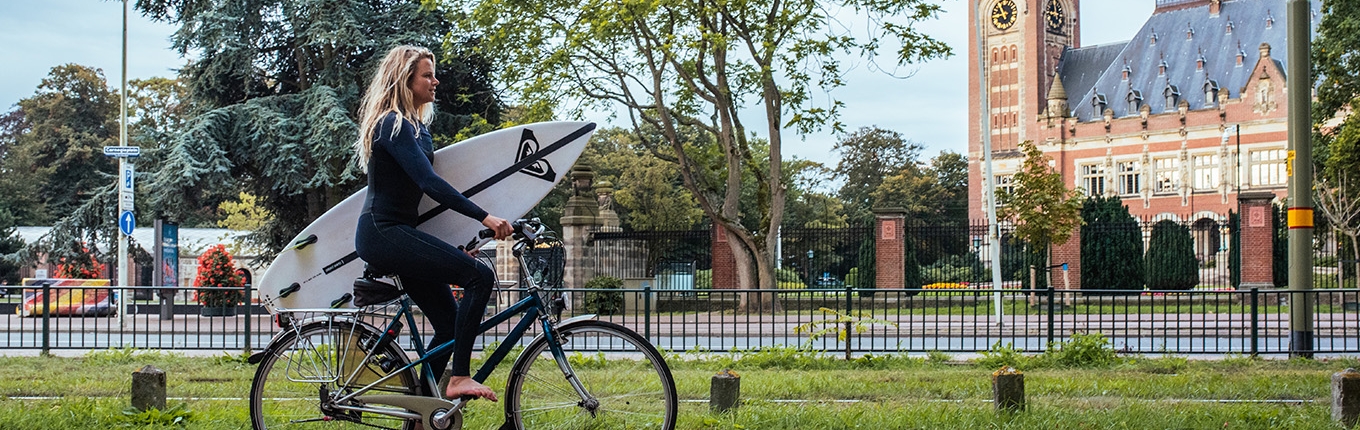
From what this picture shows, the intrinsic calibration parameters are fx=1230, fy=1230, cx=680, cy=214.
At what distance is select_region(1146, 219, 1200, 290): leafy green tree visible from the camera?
37.5m

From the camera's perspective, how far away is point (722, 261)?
3130 centimetres

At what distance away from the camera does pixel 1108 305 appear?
1670 centimetres

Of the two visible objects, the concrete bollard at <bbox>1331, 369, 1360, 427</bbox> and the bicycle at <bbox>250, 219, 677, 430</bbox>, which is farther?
the concrete bollard at <bbox>1331, 369, 1360, 427</bbox>

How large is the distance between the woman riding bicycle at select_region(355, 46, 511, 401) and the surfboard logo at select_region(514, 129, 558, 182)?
49cm

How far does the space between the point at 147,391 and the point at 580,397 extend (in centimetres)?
288

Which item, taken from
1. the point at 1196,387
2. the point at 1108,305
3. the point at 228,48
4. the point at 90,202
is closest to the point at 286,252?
the point at 1196,387

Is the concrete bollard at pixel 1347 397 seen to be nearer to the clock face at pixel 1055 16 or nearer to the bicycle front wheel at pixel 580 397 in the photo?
the bicycle front wheel at pixel 580 397

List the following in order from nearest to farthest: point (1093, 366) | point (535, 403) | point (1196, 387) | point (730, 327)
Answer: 1. point (535, 403)
2. point (1196, 387)
3. point (1093, 366)
4. point (730, 327)

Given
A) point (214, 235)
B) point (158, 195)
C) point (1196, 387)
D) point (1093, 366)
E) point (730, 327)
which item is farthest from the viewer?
point (214, 235)

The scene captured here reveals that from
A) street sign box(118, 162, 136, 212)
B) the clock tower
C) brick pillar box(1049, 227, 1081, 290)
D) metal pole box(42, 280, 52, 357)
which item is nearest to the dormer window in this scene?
the clock tower

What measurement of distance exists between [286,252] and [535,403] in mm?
1459

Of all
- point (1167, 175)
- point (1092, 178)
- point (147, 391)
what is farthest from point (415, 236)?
point (1092, 178)

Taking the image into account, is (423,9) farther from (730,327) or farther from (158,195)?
(730,327)

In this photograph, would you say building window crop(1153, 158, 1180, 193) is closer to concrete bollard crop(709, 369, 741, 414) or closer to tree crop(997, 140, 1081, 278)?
tree crop(997, 140, 1081, 278)
